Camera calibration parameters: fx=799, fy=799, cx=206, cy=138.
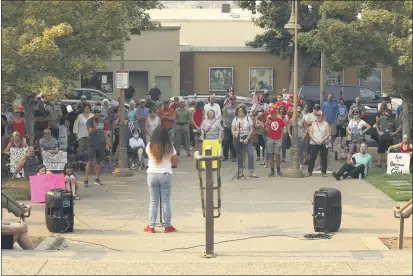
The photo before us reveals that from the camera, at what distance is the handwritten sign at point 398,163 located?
18.6m

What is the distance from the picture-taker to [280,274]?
26.6 feet

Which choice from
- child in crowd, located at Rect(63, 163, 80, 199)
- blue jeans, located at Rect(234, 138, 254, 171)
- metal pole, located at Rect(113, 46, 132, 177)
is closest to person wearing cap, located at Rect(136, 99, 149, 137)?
metal pole, located at Rect(113, 46, 132, 177)

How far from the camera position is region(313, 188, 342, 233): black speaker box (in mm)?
12289

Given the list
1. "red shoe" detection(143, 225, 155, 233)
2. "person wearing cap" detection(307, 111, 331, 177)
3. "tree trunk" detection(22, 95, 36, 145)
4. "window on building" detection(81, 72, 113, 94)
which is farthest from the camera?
"window on building" detection(81, 72, 113, 94)

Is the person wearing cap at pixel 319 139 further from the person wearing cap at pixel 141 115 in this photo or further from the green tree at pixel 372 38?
the person wearing cap at pixel 141 115

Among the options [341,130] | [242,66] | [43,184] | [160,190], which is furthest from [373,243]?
[242,66]

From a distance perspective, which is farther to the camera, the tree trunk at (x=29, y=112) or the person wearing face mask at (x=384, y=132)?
the person wearing face mask at (x=384, y=132)

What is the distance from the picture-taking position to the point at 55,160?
15.9 metres

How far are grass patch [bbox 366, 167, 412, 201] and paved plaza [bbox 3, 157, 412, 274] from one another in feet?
0.80

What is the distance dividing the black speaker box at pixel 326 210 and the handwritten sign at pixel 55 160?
5.80 meters

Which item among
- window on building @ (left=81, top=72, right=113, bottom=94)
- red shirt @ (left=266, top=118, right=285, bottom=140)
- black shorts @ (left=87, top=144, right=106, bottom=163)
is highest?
window on building @ (left=81, top=72, right=113, bottom=94)

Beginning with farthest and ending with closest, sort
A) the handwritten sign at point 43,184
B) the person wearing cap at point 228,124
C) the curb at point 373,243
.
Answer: the person wearing cap at point 228,124, the handwritten sign at point 43,184, the curb at point 373,243

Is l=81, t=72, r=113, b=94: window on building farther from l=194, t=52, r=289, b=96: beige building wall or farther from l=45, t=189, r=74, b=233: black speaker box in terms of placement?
l=45, t=189, r=74, b=233: black speaker box

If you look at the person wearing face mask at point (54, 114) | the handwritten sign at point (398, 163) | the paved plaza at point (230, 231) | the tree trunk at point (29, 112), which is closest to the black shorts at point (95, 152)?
the paved plaza at point (230, 231)
